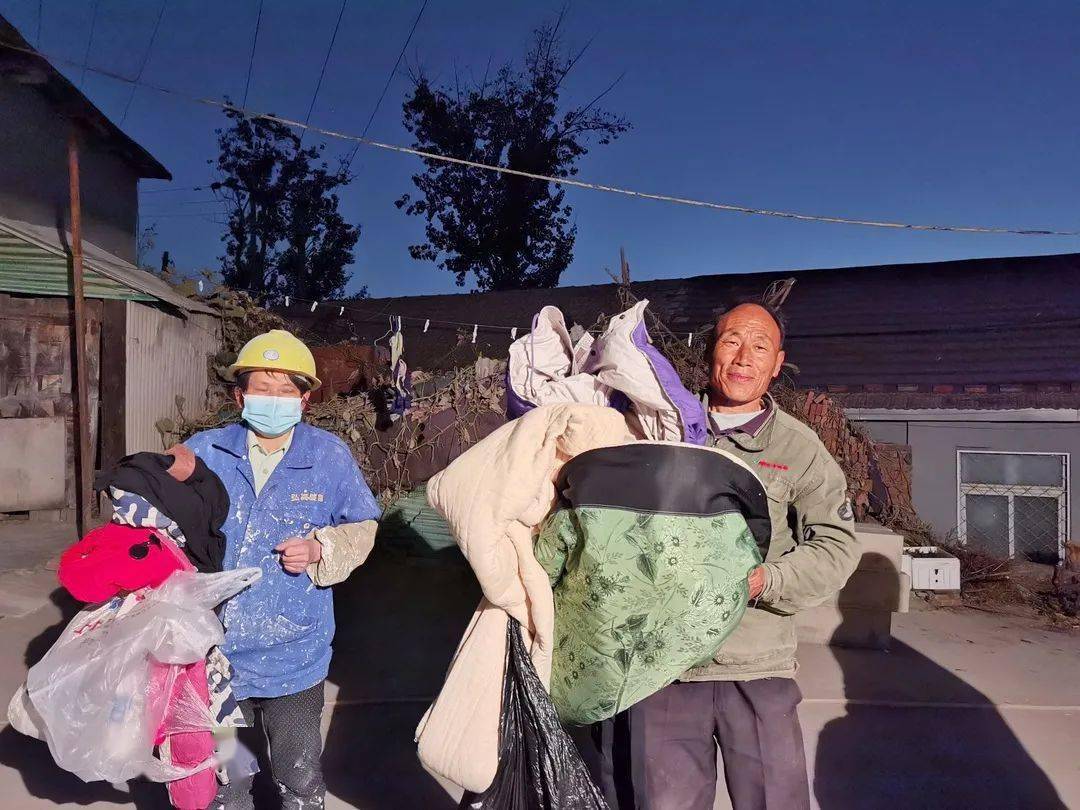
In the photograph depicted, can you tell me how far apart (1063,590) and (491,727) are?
20.0 feet

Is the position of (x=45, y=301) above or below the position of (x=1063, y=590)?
above

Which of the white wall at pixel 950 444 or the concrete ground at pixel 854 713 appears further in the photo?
the white wall at pixel 950 444

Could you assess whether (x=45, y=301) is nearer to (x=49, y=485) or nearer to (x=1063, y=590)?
(x=49, y=485)

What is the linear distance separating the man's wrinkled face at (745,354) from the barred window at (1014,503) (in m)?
6.38

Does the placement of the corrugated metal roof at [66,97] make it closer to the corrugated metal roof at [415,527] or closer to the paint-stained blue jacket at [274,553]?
the corrugated metal roof at [415,527]

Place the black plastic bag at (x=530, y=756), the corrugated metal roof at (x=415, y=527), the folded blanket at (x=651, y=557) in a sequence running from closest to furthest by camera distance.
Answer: the folded blanket at (x=651, y=557)
the black plastic bag at (x=530, y=756)
the corrugated metal roof at (x=415, y=527)

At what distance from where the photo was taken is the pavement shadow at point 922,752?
3094 millimetres

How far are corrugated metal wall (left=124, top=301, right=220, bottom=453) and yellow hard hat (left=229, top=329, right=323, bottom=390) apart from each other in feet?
18.4

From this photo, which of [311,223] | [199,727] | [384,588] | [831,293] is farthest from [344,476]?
[311,223]

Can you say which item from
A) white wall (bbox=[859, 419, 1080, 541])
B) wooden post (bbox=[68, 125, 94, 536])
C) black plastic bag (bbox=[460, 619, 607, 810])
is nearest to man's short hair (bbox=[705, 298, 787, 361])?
black plastic bag (bbox=[460, 619, 607, 810])

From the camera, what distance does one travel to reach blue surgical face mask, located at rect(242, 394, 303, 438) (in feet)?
7.58

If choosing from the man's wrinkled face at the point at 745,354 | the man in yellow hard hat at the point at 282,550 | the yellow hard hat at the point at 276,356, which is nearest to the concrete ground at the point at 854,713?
the man in yellow hard hat at the point at 282,550

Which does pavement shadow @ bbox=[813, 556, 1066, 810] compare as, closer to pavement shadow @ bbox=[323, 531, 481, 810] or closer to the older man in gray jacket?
the older man in gray jacket

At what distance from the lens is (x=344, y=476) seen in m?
2.41
